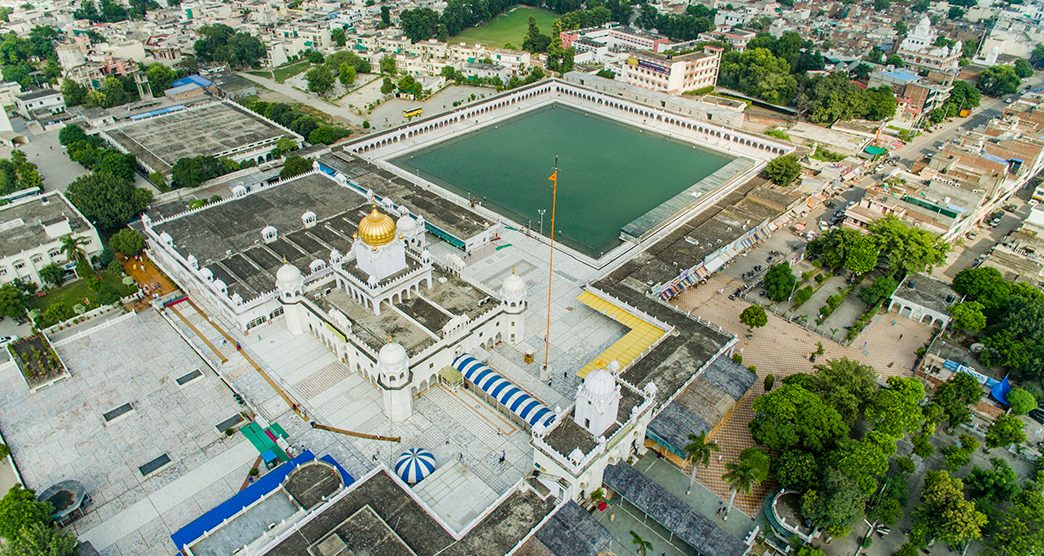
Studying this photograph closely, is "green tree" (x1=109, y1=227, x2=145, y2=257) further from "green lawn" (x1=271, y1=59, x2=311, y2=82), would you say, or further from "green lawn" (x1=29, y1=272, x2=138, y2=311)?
"green lawn" (x1=271, y1=59, x2=311, y2=82)

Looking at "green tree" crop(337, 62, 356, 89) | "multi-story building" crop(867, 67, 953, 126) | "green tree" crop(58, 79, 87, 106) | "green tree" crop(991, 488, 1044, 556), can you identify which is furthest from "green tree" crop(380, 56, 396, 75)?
"green tree" crop(991, 488, 1044, 556)

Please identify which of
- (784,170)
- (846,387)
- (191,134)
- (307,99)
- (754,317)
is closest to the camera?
(846,387)

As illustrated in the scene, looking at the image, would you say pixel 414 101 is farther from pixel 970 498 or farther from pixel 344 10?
pixel 970 498

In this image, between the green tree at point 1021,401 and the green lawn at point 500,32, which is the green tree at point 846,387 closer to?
the green tree at point 1021,401

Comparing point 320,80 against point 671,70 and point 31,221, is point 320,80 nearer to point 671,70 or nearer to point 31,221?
point 31,221

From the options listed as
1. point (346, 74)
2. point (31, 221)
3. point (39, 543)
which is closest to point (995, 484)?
point (39, 543)
